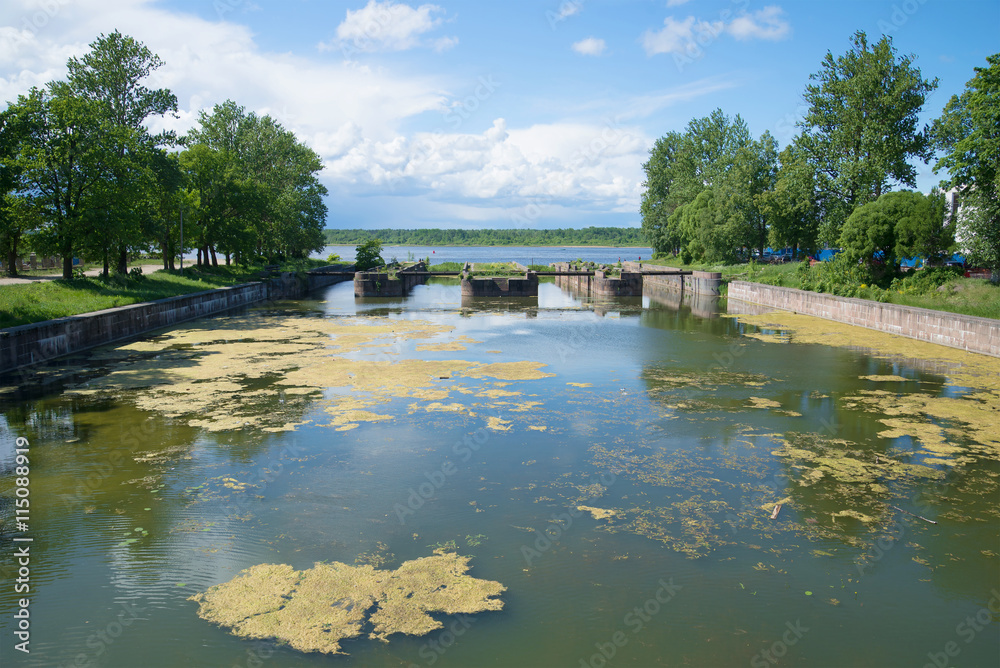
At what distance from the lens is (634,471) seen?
9930 millimetres

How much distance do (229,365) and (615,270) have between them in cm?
3516

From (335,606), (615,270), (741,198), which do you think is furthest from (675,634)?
(741,198)

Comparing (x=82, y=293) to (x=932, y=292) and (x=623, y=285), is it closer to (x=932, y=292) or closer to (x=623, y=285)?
(x=623, y=285)

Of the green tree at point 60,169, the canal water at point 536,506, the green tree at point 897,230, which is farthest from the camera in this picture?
the green tree at point 897,230

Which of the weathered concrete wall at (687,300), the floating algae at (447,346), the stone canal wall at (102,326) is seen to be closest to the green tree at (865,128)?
the weathered concrete wall at (687,300)

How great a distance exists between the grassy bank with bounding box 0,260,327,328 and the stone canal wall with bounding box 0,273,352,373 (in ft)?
2.01

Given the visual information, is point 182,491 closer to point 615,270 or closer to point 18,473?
point 18,473

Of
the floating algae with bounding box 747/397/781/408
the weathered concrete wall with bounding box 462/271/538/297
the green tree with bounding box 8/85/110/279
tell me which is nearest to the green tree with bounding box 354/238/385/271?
the weathered concrete wall with bounding box 462/271/538/297

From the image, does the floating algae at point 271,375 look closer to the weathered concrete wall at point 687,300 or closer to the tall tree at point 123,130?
the tall tree at point 123,130

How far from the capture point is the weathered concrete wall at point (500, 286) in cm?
4369

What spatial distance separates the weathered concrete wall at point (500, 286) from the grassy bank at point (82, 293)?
15.7 metres

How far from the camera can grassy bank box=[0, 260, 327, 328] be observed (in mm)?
19406

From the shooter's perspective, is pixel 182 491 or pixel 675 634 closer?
pixel 675 634

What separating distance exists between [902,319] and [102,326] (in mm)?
28659
